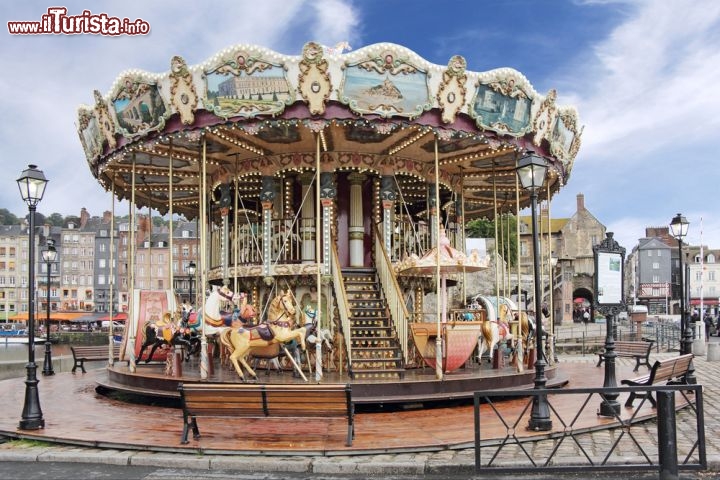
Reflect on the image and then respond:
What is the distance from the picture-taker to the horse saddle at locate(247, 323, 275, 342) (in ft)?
44.8

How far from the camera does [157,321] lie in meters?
17.6

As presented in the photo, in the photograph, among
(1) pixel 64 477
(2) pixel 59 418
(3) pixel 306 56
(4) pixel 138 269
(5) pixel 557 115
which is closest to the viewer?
(1) pixel 64 477

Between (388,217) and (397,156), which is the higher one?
(397,156)

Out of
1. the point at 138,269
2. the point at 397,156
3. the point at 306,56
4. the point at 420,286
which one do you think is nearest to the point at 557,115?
the point at 397,156

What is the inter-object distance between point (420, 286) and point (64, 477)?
11496 millimetres

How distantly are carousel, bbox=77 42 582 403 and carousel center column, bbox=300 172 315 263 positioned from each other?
0.12 ft

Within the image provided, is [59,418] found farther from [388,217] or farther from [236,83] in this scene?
[388,217]

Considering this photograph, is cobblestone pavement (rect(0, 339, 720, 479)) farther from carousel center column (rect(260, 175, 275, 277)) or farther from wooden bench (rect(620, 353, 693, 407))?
carousel center column (rect(260, 175, 275, 277))

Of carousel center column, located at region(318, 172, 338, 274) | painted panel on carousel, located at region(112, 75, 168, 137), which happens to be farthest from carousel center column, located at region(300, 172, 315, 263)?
painted panel on carousel, located at region(112, 75, 168, 137)

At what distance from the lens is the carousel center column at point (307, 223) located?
1778 centimetres

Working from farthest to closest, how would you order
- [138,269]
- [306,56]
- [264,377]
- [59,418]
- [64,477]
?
1. [138,269]
2. [264,377]
3. [306,56]
4. [59,418]
5. [64,477]

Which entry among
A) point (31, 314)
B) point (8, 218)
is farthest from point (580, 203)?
point (8, 218)

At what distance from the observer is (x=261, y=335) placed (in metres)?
13.7

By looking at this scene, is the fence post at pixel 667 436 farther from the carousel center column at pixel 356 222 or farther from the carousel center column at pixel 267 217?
the carousel center column at pixel 356 222
